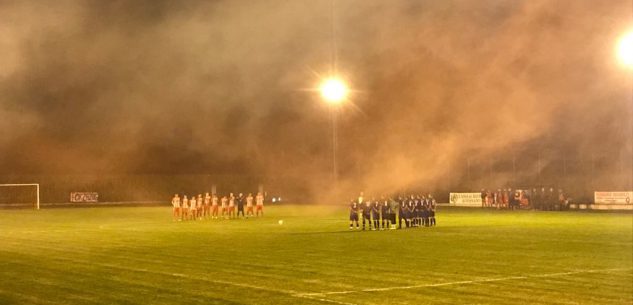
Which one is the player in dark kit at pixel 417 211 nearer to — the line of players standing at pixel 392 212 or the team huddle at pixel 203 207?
the line of players standing at pixel 392 212

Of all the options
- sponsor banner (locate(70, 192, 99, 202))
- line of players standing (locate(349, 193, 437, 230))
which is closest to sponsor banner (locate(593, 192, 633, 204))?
line of players standing (locate(349, 193, 437, 230))

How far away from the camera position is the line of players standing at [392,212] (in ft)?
87.9

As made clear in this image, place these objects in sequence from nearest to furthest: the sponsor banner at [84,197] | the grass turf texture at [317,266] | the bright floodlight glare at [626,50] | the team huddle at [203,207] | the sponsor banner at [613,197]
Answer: the grass turf texture at [317,266], the bright floodlight glare at [626,50], the team huddle at [203,207], the sponsor banner at [613,197], the sponsor banner at [84,197]

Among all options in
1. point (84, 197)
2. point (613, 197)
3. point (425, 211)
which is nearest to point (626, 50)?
point (425, 211)

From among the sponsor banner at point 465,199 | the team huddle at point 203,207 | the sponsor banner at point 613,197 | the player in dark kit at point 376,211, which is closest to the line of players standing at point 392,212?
the player in dark kit at point 376,211

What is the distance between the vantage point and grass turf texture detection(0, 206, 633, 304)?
1127 cm

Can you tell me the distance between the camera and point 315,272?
1405 cm

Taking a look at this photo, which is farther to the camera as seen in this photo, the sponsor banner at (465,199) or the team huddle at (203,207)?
the sponsor banner at (465,199)

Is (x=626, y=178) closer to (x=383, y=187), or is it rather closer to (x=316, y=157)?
(x=383, y=187)

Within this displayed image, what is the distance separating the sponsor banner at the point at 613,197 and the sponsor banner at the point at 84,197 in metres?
32.0

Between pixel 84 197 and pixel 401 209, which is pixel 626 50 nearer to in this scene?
pixel 401 209

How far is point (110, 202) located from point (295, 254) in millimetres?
41057

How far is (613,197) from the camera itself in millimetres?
41844

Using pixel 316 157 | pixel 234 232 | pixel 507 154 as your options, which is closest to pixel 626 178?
pixel 507 154
